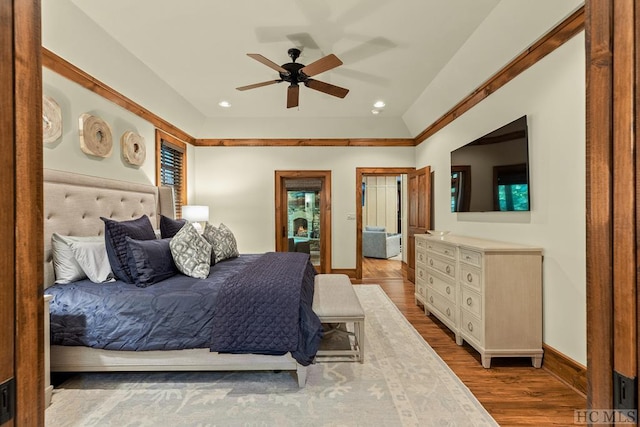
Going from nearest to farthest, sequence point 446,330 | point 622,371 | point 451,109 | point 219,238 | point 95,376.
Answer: point 622,371
point 95,376
point 446,330
point 219,238
point 451,109

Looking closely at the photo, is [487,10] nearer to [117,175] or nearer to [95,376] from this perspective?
[117,175]

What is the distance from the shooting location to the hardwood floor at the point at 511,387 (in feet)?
5.97

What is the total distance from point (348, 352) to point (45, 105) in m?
3.06

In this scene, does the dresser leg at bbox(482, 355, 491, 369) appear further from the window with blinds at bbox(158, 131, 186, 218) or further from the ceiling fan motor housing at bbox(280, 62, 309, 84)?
the window with blinds at bbox(158, 131, 186, 218)

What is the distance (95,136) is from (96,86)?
1.63 feet

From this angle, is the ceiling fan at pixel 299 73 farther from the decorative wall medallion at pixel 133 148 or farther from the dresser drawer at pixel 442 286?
the dresser drawer at pixel 442 286

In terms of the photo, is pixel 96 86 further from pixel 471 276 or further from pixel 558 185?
pixel 558 185

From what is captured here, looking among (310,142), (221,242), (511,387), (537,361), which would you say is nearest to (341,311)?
(511,387)

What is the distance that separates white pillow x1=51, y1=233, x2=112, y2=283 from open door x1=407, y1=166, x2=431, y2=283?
158 inches

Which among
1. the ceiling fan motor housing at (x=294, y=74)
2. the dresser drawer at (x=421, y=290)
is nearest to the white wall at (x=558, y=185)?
the dresser drawer at (x=421, y=290)

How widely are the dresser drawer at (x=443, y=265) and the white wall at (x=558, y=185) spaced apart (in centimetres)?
55

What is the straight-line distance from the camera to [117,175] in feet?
10.4

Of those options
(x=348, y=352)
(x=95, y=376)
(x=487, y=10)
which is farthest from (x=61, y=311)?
(x=487, y=10)

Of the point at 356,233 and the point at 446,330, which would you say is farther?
the point at 356,233
